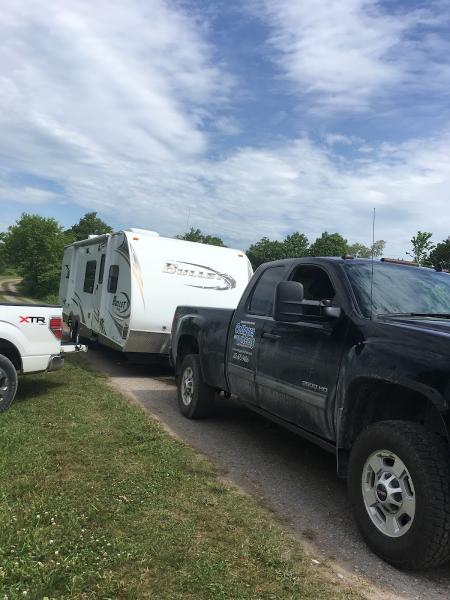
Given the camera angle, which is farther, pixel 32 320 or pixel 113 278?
pixel 113 278

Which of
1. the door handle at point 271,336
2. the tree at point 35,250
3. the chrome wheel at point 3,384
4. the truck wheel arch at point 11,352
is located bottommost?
the chrome wheel at point 3,384

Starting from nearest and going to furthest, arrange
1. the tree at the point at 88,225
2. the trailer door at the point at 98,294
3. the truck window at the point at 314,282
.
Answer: the truck window at the point at 314,282
the trailer door at the point at 98,294
the tree at the point at 88,225

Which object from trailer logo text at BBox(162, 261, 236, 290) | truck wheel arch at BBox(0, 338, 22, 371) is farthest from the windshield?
trailer logo text at BBox(162, 261, 236, 290)

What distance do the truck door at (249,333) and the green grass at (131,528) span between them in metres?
0.86

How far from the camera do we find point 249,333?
5539 millimetres

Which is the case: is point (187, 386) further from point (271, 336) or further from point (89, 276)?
point (89, 276)

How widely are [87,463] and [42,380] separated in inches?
169

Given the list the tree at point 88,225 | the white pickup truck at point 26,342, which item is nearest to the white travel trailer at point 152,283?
the white pickup truck at point 26,342

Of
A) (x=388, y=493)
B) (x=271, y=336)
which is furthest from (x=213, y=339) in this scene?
(x=388, y=493)

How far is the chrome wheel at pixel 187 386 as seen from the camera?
6.95 meters

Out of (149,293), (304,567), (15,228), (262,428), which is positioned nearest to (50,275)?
(15,228)

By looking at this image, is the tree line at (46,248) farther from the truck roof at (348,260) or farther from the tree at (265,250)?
the truck roof at (348,260)

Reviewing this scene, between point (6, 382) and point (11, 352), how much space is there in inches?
19.3

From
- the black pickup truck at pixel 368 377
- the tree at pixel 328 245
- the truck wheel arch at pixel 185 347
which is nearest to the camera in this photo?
the black pickup truck at pixel 368 377
